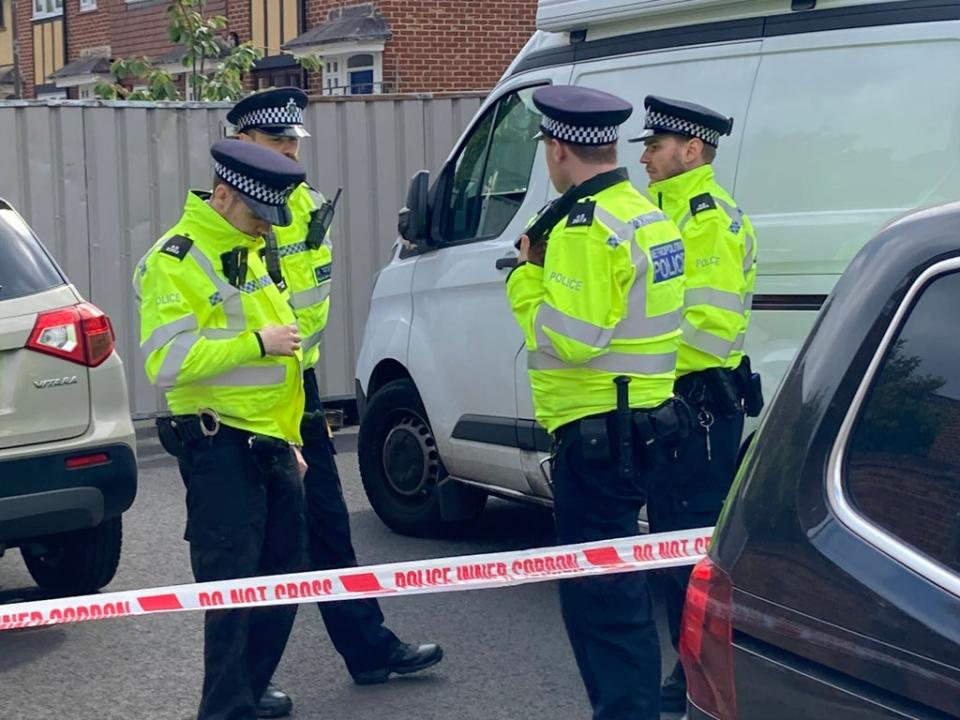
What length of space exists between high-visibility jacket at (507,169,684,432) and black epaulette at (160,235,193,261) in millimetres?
961

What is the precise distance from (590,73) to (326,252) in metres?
1.55

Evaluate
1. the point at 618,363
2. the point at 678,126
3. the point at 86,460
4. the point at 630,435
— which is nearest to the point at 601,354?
the point at 618,363

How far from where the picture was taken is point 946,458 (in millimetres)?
2365

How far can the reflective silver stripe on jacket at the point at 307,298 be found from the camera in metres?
5.34

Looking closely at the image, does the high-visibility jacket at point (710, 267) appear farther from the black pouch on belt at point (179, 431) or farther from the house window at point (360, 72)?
the house window at point (360, 72)

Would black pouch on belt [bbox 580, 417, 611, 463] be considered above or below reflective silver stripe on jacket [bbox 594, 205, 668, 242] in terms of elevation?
below

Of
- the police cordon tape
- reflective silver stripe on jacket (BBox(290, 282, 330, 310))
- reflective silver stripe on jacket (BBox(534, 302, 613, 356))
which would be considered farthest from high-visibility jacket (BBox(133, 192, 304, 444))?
reflective silver stripe on jacket (BBox(534, 302, 613, 356))

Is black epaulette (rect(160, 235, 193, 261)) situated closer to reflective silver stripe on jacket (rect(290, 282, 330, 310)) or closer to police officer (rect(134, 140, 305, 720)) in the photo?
police officer (rect(134, 140, 305, 720))

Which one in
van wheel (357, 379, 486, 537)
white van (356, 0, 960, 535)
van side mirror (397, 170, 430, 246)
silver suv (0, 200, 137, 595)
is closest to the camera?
white van (356, 0, 960, 535)

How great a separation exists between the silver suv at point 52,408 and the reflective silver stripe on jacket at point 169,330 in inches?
59.5

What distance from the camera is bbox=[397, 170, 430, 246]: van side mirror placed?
6.93 meters

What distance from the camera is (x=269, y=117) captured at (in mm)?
5359

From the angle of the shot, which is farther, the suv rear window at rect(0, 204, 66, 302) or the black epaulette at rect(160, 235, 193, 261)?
the suv rear window at rect(0, 204, 66, 302)

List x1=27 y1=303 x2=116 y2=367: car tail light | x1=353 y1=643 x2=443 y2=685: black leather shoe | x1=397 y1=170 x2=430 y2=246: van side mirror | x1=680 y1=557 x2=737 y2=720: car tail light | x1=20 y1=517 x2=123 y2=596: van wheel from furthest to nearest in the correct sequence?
x1=397 y1=170 x2=430 y2=246: van side mirror, x1=20 y1=517 x2=123 y2=596: van wheel, x1=27 y1=303 x2=116 y2=367: car tail light, x1=353 y1=643 x2=443 y2=685: black leather shoe, x1=680 y1=557 x2=737 y2=720: car tail light
